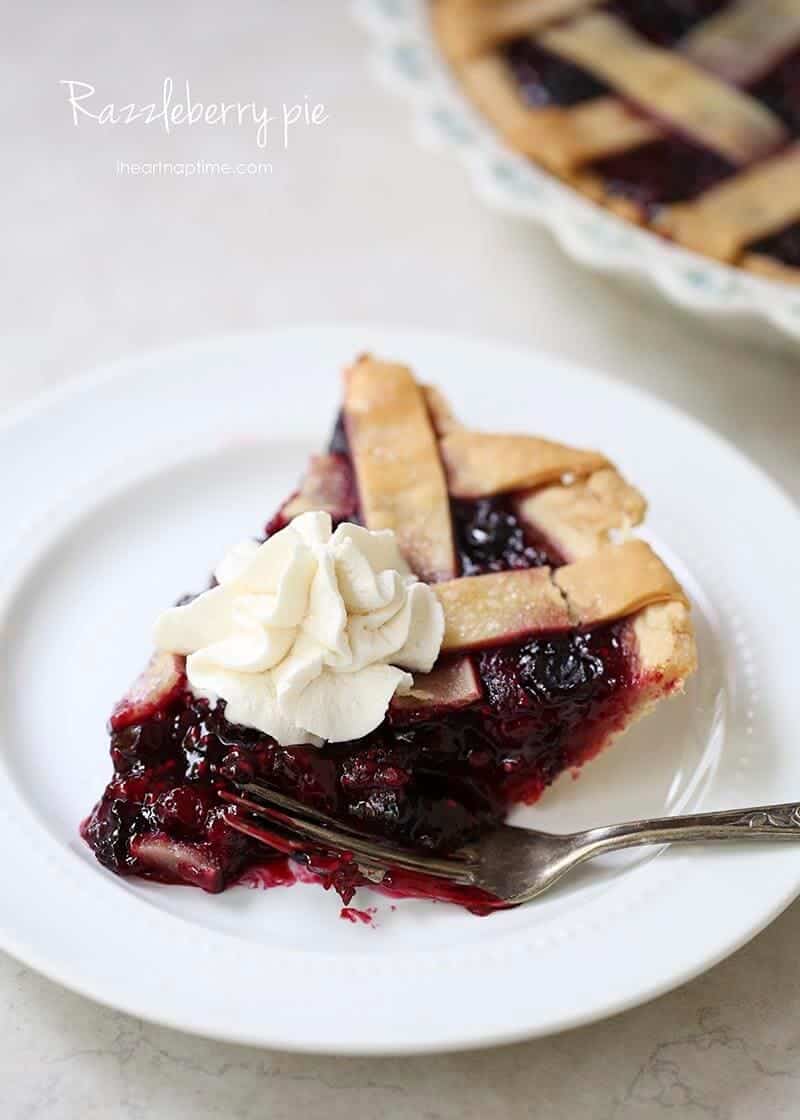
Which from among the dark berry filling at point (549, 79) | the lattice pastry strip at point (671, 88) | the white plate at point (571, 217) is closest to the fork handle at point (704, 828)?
the white plate at point (571, 217)

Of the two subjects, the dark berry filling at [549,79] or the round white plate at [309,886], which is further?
the dark berry filling at [549,79]

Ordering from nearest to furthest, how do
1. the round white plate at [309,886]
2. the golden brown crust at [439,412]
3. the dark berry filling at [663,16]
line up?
the round white plate at [309,886], the golden brown crust at [439,412], the dark berry filling at [663,16]

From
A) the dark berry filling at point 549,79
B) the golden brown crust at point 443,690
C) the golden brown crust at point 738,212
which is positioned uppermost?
the dark berry filling at point 549,79

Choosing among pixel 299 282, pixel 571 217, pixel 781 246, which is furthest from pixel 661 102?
pixel 299 282

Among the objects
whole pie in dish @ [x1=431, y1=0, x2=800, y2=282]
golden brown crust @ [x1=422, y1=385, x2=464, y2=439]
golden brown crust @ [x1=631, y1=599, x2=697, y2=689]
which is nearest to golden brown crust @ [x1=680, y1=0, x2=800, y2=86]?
whole pie in dish @ [x1=431, y1=0, x2=800, y2=282]

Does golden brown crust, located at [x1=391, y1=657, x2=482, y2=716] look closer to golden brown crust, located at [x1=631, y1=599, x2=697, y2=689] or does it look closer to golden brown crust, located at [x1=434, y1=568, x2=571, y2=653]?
golden brown crust, located at [x1=434, y1=568, x2=571, y2=653]

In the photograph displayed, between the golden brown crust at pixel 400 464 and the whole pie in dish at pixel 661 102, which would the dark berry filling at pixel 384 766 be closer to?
the golden brown crust at pixel 400 464
